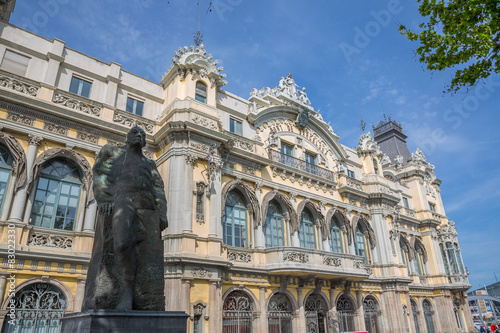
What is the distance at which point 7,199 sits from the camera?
12.2m

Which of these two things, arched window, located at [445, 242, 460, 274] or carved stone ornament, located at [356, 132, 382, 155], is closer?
carved stone ornament, located at [356, 132, 382, 155]

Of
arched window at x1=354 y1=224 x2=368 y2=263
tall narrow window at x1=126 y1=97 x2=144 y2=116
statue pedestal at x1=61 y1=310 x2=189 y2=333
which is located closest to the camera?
statue pedestal at x1=61 y1=310 x2=189 y2=333

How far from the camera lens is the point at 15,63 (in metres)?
14.3

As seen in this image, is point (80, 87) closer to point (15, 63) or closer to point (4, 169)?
point (15, 63)

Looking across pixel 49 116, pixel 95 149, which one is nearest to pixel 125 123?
pixel 95 149

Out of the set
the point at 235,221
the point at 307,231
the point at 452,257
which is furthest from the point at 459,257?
the point at 235,221

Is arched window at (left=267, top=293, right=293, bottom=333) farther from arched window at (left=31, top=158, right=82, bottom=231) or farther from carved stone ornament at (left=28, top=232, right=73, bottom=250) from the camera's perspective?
arched window at (left=31, top=158, right=82, bottom=231)

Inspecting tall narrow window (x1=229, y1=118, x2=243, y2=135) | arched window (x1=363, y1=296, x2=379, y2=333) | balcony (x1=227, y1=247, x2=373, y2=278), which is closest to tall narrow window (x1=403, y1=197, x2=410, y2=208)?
arched window (x1=363, y1=296, x2=379, y2=333)

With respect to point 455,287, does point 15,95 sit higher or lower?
higher

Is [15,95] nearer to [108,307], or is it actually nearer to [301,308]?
[108,307]

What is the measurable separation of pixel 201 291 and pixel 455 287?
24074 millimetres

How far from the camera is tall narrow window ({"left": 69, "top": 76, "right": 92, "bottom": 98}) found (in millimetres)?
15551

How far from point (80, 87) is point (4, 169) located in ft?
16.0

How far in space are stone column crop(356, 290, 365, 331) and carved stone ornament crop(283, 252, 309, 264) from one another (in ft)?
19.7
